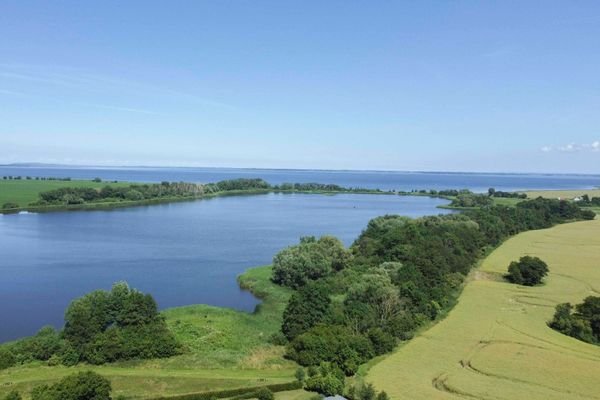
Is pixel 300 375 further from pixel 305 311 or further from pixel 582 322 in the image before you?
pixel 582 322

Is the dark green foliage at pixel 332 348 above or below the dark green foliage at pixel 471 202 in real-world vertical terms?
below

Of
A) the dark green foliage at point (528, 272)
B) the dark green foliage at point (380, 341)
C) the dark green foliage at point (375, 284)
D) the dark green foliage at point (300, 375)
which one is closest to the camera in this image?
the dark green foliage at point (300, 375)

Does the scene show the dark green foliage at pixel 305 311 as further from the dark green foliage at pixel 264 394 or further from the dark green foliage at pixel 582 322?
the dark green foliage at pixel 582 322

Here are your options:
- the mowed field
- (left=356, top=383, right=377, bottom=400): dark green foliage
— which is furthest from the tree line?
the mowed field

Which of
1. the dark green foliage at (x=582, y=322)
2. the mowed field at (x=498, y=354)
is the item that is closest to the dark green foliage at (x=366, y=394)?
the mowed field at (x=498, y=354)

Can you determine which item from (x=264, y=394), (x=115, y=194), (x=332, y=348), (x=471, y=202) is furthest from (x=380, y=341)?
(x=115, y=194)

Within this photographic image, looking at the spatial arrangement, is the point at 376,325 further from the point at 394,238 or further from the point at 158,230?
the point at 158,230
